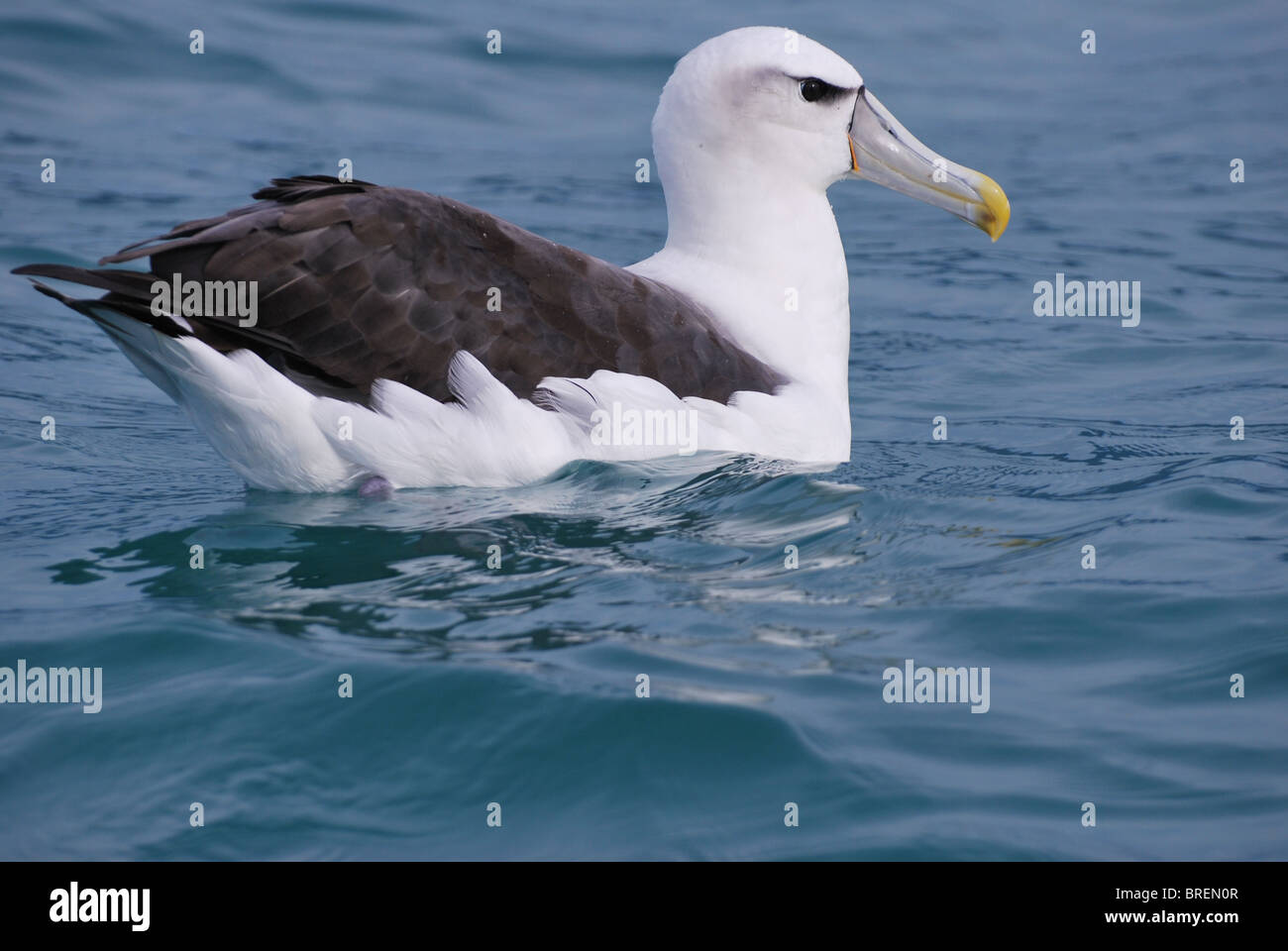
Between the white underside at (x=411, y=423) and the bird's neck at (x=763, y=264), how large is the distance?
85cm

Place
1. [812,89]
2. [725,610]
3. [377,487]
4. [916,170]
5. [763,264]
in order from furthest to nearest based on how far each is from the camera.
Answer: [916,170], [763,264], [812,89], [377,487], [725,610]

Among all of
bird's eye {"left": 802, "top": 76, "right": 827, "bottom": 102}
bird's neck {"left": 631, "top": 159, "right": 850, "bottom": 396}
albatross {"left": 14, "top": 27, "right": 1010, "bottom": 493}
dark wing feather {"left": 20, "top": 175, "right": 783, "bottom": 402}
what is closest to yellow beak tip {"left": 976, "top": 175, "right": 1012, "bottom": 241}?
bird's neck {"left": 631, "top": 159, "right": 850, "bottom": 396}

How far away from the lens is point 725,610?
5.50m

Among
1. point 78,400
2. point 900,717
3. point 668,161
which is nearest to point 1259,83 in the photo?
point 668,161

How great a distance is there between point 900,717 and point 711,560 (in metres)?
1.26

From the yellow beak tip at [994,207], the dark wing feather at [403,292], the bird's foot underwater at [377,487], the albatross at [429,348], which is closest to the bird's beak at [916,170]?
the yellow beak tip at [994,207]

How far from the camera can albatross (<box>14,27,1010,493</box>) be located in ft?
19.2

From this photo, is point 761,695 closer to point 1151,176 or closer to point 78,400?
point 78,400

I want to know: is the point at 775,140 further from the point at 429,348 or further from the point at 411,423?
the point at 411,423

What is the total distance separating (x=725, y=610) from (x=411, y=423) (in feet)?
4.64

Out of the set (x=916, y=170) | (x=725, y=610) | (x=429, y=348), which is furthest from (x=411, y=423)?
(x=916, y=170)

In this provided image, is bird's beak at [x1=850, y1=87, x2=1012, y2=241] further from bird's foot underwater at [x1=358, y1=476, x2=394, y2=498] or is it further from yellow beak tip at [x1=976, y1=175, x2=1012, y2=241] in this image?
bird's foot underwater at [x1=358, y1=476, x2=394, y2=498]

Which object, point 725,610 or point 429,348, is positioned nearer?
point 725,610

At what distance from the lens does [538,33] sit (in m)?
16.3
